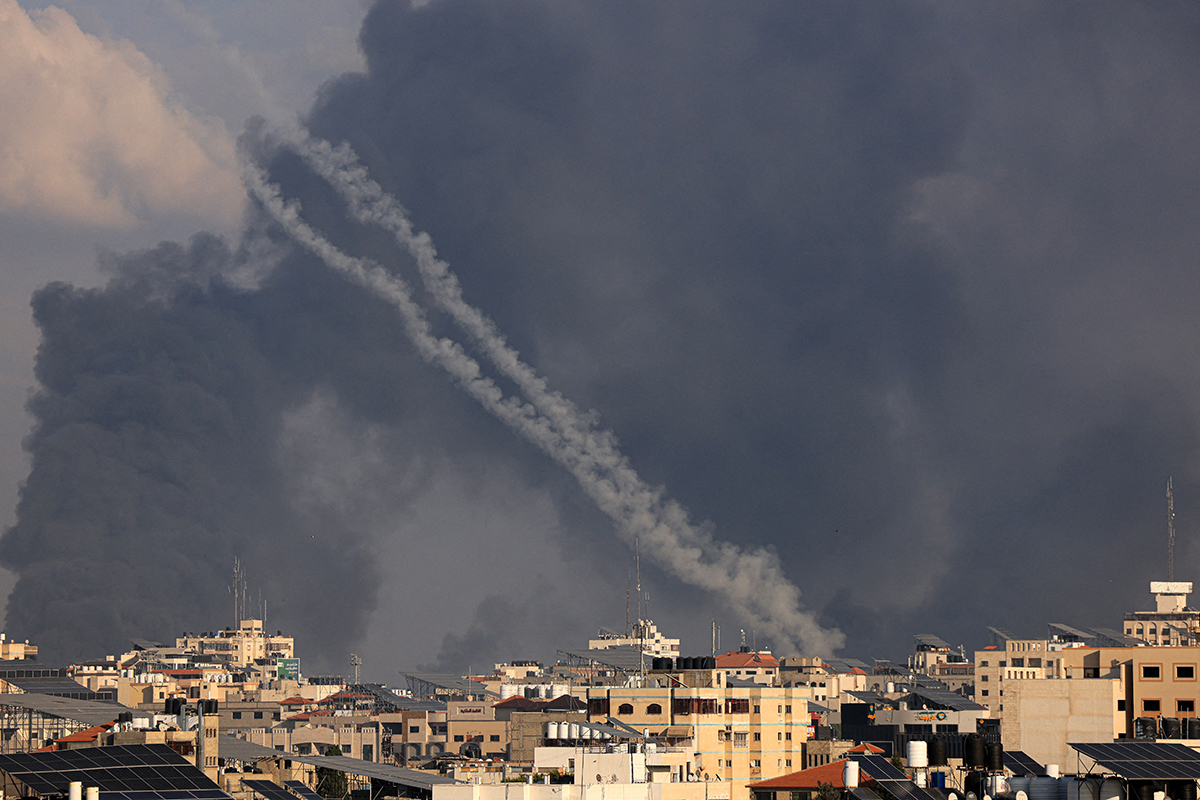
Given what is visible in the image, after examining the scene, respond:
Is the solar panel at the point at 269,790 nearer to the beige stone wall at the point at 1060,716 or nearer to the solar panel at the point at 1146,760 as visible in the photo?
the solar panel at the point at 1146,760

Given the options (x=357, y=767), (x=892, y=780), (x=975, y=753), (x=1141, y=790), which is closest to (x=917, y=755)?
(x=892, y=780)

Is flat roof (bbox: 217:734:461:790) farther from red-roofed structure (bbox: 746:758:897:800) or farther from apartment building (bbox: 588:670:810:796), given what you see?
apartment building (bbox: 588:670:810:796)

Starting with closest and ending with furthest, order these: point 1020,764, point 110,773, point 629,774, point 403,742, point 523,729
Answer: point 110,773
point 1020,764
point 629,774
point 523,729
point 403,742

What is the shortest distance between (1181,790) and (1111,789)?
6770mm

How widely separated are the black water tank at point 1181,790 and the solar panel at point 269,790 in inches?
1348

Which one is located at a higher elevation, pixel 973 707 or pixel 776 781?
pixel 973 707

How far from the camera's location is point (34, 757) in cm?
5438

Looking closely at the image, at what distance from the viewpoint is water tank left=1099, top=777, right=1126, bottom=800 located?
158 ft

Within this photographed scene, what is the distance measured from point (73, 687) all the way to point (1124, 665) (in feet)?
387

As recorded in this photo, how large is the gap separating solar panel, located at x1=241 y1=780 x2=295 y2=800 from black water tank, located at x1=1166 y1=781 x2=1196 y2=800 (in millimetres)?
34240

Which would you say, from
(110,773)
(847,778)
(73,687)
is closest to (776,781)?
(847,778)

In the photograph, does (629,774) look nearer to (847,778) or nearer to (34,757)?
(847,778)

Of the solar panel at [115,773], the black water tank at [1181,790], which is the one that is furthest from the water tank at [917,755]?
the solar panel at [115,773]

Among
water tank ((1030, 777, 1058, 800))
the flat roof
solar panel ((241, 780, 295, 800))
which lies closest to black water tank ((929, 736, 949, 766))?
water tank ((1030, 777, 1058, 800))
